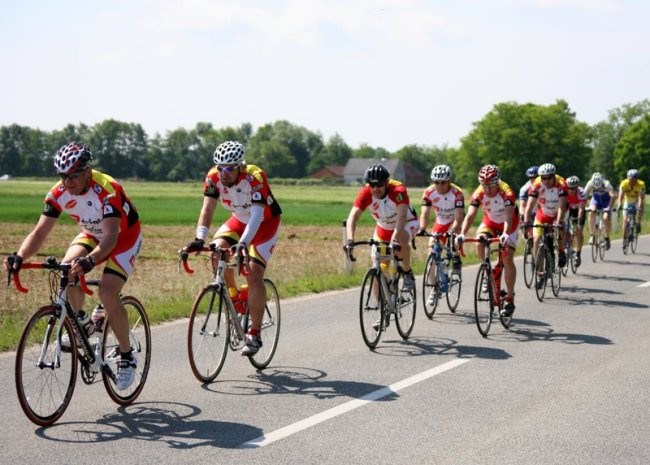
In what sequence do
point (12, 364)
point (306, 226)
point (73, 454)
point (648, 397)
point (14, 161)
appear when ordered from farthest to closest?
point (14, 161)
point (306, 226)
point (12, 364)
point (648, 397)
point (73, 454)

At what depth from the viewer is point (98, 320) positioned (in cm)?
667

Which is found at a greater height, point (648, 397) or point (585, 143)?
point (585, 143)

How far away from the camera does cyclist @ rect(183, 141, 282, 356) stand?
24.9 ft

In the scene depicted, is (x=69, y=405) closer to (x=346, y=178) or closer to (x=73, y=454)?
(x=73, y=454)

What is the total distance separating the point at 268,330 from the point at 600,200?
15112 millimetres

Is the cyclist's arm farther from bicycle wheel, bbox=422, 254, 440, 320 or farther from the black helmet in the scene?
bicycle wheel, bbox=422, 254, 440, 320

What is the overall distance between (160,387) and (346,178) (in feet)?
596

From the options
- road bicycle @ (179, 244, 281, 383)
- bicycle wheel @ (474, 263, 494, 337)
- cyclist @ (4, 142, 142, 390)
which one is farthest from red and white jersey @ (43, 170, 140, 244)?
bicycle wheel @ (474, 263, 494, 337)

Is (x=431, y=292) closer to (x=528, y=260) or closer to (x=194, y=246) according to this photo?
(x=528, y=260)

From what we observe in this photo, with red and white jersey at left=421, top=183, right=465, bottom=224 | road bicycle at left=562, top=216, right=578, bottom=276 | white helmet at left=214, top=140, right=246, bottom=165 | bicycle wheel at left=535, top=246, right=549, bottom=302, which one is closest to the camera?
white helmet at left=214, top=140, right=246, bottom=165

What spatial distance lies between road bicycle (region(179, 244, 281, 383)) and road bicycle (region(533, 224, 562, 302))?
6.48 metres

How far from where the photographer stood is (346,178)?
619ft

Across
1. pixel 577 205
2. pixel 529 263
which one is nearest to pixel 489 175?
pixel 529 263

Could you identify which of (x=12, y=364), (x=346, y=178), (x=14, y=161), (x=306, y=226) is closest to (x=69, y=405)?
(x=12, y=364)
